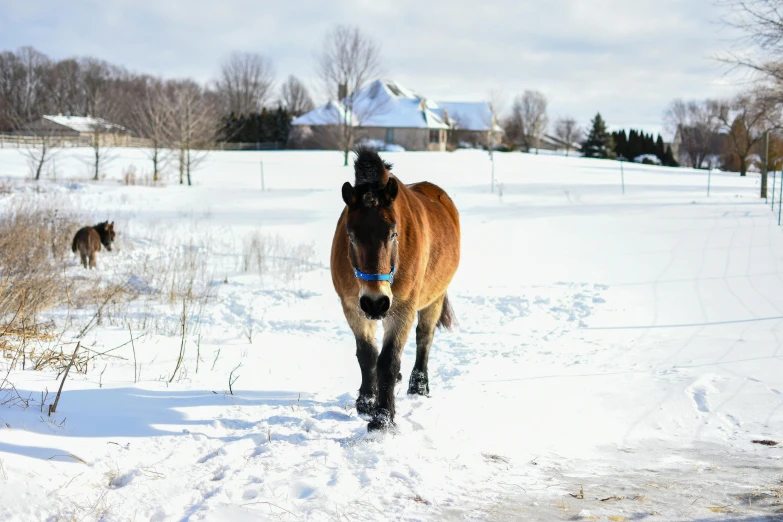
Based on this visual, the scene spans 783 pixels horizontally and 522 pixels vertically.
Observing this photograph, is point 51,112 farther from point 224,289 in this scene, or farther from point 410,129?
point 224,289

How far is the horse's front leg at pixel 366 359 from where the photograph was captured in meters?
4.56

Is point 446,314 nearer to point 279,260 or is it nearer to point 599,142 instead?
point 279,260

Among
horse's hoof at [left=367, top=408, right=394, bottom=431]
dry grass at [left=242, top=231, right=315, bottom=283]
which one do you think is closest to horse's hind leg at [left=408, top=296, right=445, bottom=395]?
horse's hoof at [left=367, top=408, right=394, bottom=431]

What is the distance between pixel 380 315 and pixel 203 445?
4.73ft

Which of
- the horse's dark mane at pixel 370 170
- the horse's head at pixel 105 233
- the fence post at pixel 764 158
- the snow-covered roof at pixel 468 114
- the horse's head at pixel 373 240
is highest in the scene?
the snow-covered roof at pixel 468 114

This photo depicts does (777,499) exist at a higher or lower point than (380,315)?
lower

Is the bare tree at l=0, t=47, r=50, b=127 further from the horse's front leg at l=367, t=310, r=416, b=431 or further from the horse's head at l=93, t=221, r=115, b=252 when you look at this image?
the horse's front leg at l=367, t=310, r=416, b=431

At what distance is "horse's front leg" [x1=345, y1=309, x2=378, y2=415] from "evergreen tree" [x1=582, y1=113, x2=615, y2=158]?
78077mm

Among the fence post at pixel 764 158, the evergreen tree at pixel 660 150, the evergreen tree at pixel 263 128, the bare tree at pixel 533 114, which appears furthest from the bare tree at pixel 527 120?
the fence post at pixel 764 158

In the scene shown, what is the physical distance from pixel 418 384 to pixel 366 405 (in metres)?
0.87

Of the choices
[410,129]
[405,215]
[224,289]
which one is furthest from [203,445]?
[410,129]

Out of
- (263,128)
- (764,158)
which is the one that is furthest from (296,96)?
(764,158)

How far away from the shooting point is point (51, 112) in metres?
83.0

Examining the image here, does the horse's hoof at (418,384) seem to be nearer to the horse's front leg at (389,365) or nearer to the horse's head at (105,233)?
the horse's front leg at (389,365)
